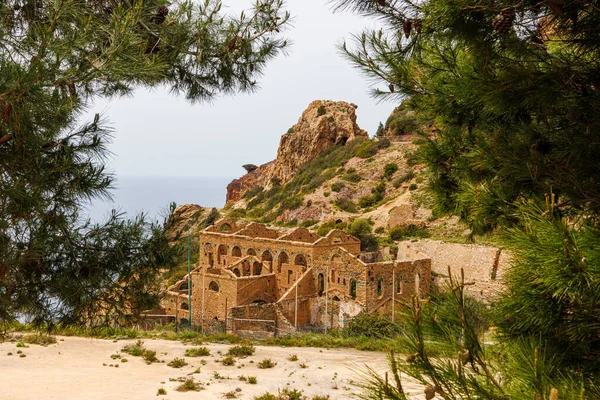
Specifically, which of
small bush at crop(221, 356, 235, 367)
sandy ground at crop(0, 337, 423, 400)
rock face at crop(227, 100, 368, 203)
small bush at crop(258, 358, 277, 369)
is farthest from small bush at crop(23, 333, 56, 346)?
rock face at crop(227, 100, 368, 203)

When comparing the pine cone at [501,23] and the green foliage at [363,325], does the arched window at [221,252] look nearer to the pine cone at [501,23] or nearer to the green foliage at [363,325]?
the green foliage at [363,325]

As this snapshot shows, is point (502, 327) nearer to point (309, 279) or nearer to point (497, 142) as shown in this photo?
point (497, 142)

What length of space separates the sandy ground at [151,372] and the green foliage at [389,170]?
106 ft

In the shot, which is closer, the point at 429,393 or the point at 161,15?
the point at 429,393

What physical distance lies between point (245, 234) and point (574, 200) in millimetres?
27430

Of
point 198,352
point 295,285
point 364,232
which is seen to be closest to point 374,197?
point 364,232

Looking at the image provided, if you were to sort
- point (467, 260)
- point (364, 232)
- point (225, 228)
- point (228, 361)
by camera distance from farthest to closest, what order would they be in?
point (364, 232), point (225, 228), point (467, 260), point (228, 361)

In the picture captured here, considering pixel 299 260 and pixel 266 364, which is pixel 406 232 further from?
pixel 266 364

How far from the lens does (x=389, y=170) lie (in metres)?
45.8

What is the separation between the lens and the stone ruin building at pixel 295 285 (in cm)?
2247

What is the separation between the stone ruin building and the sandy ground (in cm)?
645

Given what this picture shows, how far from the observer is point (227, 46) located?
626cm

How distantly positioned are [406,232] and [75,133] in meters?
30.1

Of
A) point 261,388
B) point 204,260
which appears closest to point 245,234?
point 204,260
